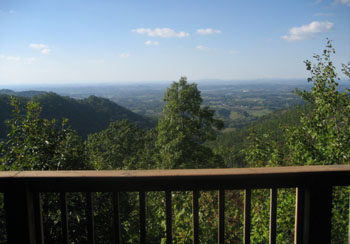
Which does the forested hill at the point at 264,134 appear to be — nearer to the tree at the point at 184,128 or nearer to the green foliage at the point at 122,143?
the tree at the point at 184,128

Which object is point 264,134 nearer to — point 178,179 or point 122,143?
point 178,179

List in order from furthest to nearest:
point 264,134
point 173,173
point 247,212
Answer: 1. point 264,134
2. point 247,212
3. point 173,173

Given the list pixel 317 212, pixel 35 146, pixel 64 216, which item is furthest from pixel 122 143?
pixel 317 212

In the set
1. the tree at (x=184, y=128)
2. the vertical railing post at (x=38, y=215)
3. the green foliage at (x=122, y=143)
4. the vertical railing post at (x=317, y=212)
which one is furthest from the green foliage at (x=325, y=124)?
the green foliage at (x=122, y=143)

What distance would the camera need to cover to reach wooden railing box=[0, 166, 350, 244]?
121cm

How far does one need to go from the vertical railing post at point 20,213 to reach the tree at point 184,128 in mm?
11976

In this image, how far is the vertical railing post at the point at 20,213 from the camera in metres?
1.21

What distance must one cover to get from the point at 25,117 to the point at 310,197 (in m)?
4.68

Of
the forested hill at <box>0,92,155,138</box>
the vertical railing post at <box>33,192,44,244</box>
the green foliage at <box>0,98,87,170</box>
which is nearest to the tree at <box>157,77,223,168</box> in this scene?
the green foliage at <box>0,98,87,170</box>

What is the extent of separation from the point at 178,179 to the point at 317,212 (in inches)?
27.1

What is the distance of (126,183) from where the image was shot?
122cm

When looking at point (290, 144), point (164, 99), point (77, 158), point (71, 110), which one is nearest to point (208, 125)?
point (164, 99)

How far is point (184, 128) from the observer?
46.9 ft

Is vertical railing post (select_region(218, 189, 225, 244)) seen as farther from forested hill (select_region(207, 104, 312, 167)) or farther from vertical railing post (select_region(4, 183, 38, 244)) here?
forested hill (select_region(207, 104, 312, 167))
